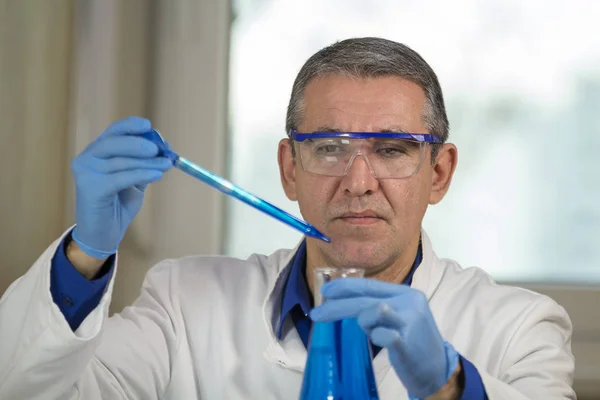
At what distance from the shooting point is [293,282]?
76.5 inches

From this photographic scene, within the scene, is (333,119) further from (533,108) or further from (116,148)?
(533,108)

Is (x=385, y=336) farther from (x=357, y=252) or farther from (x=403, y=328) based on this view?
(x=357, y=252)

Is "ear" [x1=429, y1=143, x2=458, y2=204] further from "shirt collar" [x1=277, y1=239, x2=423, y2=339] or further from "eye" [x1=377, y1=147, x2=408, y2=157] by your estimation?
"eye" [x1=377, y1=147, x2=408, y2=157]

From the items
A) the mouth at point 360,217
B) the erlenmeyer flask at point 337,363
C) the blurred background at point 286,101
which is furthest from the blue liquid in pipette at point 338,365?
the blurred background at point 286,101

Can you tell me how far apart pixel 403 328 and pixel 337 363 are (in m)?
0.17

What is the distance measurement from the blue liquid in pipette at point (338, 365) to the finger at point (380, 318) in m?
0.03

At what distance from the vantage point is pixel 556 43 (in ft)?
8.96

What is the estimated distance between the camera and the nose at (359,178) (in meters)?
1.76

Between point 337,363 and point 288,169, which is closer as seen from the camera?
point 337,363

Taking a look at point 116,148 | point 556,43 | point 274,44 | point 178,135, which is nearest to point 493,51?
point 556,43

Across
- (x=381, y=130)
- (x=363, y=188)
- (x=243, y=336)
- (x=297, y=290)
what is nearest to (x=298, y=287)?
(x=297, y=290)

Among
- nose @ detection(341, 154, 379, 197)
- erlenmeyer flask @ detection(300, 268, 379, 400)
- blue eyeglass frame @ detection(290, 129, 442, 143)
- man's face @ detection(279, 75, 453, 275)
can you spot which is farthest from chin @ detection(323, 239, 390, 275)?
erlenmeyer flask @ detection(300, 268, 379, 400)

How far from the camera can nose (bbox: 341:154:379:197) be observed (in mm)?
1762

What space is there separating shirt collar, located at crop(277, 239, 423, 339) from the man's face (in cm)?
10
